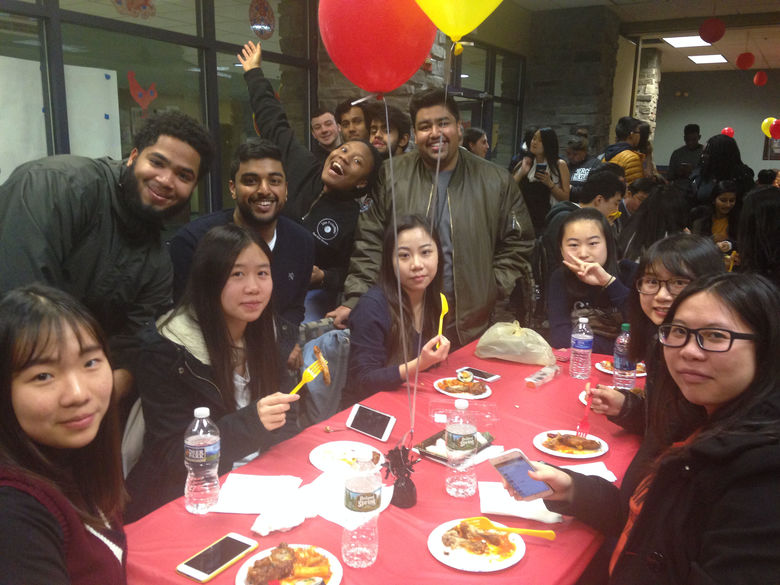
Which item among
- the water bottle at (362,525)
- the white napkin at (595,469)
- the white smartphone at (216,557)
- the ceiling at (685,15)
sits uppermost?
the ceiling at (685,15)

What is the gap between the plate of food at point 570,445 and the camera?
172 centimetres

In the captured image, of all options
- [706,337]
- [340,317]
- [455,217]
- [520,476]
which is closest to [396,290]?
[340,317]

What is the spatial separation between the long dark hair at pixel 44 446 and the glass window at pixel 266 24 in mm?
3541

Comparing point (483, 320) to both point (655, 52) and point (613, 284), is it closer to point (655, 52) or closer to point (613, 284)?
point (613, 284)

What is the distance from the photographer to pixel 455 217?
304cm

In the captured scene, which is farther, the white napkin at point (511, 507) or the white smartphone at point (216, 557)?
the white napkin at point (511, 507)

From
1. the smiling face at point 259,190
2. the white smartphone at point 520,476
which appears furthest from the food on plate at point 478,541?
the smiling face at point 259,190

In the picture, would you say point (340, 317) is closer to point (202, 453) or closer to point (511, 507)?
point (202, 453)

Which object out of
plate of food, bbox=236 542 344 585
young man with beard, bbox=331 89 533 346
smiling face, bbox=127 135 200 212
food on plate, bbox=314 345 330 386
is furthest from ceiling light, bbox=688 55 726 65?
plate of food, bbox=236 542 344 585

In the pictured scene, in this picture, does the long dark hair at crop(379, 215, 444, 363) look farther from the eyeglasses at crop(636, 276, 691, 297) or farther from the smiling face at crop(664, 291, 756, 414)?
the smiling face at crop(664, 291, 756, 414)

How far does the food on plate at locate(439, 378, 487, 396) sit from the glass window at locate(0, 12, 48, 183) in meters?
2.49

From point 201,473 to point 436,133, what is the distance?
2.05 m

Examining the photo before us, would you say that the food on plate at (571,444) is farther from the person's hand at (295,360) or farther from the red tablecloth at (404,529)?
the person's hand at (295,360)

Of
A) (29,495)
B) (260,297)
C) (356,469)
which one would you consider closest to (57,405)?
(29,495)
